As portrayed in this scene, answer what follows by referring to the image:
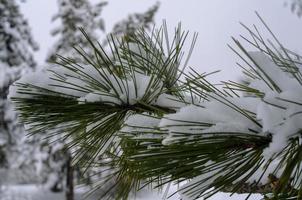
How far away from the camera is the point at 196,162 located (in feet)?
2.11

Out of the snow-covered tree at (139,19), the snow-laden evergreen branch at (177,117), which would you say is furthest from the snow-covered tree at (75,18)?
the snow-laden evergreen branch at (177,117)

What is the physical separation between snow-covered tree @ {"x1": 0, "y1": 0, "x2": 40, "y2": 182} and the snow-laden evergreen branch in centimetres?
831

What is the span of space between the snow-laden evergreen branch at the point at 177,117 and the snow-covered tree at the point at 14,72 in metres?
8.31

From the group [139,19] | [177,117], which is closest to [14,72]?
[139,19]

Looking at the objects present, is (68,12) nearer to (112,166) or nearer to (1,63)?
(1,63)

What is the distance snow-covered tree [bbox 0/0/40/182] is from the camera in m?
9.25

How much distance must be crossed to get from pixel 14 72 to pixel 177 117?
9.39m

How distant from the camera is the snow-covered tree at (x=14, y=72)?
9250 mm

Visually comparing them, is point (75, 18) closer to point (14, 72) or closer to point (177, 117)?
point (14, 72)

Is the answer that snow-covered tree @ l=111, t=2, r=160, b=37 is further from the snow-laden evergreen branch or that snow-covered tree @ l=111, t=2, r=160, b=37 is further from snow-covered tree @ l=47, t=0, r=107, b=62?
the snow-laden evergreen branch

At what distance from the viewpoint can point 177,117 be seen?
62cm

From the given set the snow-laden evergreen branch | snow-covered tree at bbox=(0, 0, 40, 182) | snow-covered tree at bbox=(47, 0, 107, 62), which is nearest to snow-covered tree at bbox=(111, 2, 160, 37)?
snow-covered tree at bbox=(47, 0, 107, 62)

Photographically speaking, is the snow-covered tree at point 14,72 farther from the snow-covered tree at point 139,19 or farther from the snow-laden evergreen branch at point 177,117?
the snow-laden evergreen branch at point 177,117

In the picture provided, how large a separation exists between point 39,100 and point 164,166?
0.38 meters
